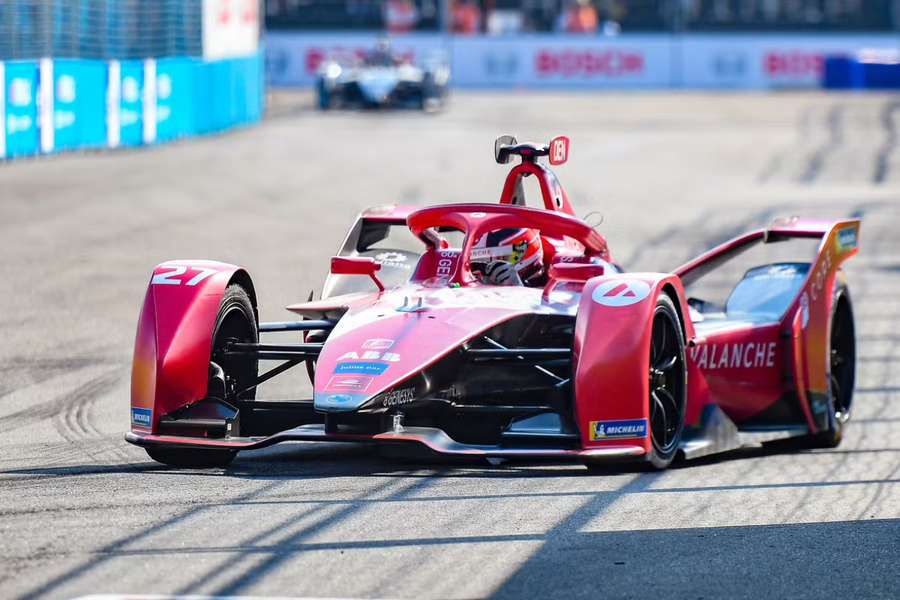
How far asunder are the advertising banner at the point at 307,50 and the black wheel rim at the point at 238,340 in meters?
44.9

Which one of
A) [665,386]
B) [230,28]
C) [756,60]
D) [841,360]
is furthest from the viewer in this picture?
[756,60]

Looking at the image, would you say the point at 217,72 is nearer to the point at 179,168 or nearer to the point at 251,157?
the point at 251,157

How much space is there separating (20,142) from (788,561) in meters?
20.8

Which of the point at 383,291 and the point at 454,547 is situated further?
the point at 383,291

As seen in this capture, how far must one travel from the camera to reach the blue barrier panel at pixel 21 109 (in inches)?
936

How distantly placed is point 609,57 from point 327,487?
47043 millimetres

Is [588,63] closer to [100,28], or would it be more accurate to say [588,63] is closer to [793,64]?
[793,64]

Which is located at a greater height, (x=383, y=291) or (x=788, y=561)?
(x=383, y=291)

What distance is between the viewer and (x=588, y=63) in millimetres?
52656

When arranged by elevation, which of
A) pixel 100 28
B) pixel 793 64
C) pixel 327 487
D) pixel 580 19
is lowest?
pixel 327 487

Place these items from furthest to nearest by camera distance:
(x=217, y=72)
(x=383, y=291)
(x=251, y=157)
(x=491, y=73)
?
(x=491, y=73)
(x=217, y=72)
(x=251, y=157)
(x=383, y=291)

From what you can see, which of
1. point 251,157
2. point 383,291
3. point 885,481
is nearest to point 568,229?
point 383,291

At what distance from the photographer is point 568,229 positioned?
8453mm

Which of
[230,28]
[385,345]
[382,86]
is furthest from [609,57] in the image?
[385,345]
